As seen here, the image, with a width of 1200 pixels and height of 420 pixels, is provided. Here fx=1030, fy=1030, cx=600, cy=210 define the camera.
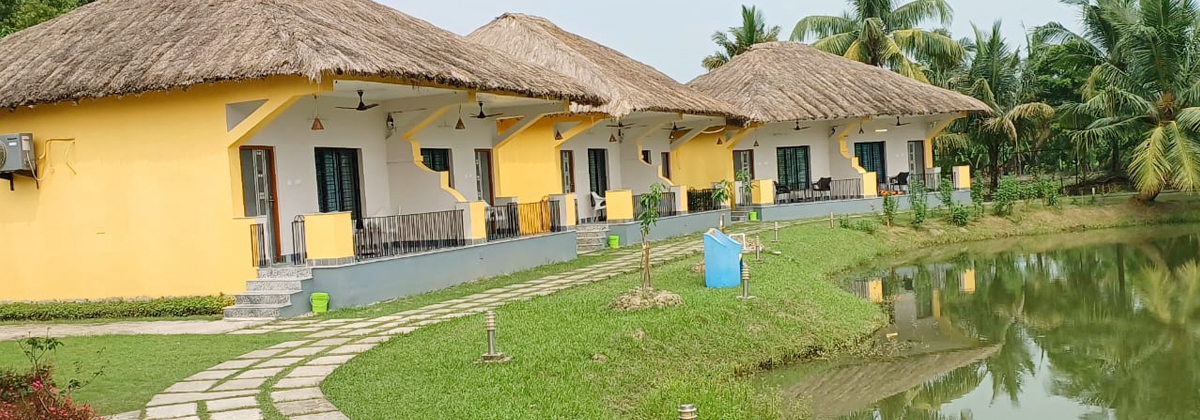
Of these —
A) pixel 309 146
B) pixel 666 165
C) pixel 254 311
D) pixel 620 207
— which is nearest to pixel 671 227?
pixel 620 207

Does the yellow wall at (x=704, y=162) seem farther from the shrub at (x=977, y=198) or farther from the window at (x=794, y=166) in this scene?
the shrub at (x=977, y=198)

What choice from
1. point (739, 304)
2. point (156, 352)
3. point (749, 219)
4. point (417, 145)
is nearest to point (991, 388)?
point (739, 304)

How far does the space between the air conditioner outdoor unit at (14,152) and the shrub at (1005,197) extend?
797 inches

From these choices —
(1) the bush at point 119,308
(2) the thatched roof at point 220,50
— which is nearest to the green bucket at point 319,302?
(1) the bush at point 119,308

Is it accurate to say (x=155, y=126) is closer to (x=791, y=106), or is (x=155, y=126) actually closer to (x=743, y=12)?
(x=791, y=106)

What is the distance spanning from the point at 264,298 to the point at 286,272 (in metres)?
0.44

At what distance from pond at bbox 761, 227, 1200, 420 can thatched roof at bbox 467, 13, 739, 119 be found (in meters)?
5.19

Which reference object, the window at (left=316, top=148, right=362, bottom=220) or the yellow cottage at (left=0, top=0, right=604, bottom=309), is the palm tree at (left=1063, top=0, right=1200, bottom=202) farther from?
the window at (left=316, top=148, right=362, bottom=220)

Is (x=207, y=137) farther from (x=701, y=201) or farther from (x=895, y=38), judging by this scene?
(x=895, y=38)

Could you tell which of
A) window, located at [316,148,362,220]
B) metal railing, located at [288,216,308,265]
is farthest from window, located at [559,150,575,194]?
metal railing, located at [288,216,308,265]

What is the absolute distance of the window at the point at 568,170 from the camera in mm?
21594

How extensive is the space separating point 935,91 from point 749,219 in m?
6.33

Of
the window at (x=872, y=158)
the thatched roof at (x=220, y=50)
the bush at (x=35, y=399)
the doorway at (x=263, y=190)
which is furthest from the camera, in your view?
the window at (x=872, y=158)

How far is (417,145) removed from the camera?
15891mm
